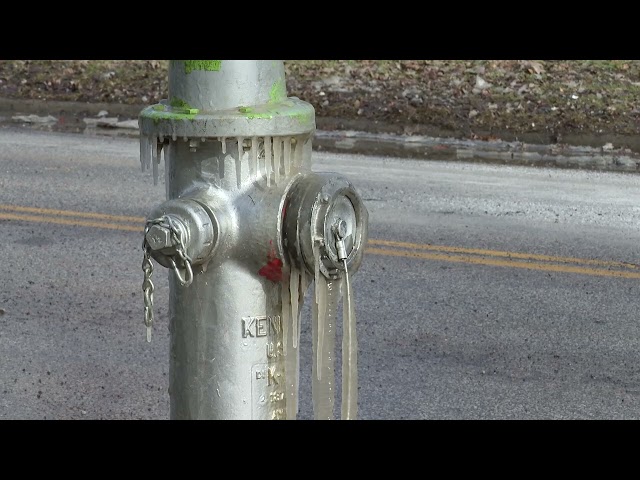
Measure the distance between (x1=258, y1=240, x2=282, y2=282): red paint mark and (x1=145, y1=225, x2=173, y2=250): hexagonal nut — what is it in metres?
0.17

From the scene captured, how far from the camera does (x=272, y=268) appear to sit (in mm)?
1910

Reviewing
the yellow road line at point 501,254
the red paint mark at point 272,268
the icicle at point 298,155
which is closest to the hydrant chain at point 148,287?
the red paint mark at point 272,268

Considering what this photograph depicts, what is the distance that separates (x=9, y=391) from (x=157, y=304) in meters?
1.44

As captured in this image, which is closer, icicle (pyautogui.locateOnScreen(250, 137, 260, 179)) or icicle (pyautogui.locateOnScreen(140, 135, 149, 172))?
icicle (pyautogui.locateOnScreen(250, 137, 260, 179))

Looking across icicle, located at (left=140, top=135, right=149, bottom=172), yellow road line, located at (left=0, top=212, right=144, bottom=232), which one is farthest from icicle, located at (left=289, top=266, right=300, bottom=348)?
yellow road line, located at (left=0, top=212, right=144, bottom=232)

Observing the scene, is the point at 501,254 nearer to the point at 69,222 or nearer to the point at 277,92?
the point at 69,222

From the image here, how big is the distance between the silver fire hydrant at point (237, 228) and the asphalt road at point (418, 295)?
3209mm

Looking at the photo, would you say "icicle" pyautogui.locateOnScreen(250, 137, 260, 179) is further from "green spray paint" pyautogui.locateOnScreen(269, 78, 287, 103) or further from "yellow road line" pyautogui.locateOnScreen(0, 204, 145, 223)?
"yellow road line" pyautogui.locateOnScreen(0, 204, 145, 223)

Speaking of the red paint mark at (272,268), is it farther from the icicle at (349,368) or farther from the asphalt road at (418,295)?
the asphalt road at (418,295)

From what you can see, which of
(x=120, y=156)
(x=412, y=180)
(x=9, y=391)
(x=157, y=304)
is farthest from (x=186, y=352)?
(x=120, y=156)

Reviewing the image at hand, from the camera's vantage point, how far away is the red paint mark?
190cm

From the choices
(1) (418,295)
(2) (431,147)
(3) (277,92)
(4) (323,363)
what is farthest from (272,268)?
(2) (431,147)

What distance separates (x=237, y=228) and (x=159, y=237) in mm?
140

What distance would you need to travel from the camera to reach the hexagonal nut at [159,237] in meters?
1.83
